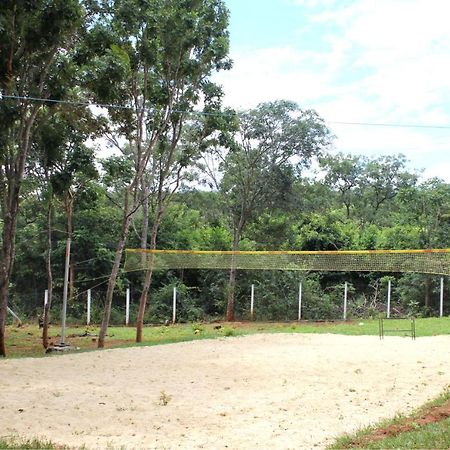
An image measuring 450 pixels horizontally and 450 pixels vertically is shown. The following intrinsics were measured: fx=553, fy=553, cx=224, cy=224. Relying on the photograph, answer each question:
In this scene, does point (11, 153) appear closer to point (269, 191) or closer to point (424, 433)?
point (424, 433)

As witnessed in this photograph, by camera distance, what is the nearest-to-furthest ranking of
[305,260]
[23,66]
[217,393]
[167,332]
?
[217,393], [23,66], [167,332], [305,260]

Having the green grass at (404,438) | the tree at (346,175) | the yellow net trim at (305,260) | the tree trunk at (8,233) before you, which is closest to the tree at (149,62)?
the tree trunk at (8,233)

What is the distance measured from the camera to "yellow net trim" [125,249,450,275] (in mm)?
15562

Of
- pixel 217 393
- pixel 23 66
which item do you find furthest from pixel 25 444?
pixel 23 66

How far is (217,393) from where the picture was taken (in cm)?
677

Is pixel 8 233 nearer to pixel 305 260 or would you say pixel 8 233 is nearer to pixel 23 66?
pixel 23 66

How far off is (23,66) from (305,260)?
11.3 m

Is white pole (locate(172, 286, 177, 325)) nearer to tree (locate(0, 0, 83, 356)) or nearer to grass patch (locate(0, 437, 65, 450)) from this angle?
tree (locate(0, 0, 83, 356))

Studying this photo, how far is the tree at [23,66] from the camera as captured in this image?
9.10 m

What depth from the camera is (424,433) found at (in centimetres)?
437

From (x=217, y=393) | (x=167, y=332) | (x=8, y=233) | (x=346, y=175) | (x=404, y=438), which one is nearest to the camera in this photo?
(x=404, y=438)

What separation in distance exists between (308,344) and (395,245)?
429 inches

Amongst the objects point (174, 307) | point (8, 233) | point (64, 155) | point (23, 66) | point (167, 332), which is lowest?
point (167, 332)

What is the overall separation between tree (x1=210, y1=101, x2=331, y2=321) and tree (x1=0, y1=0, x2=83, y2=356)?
862cm
